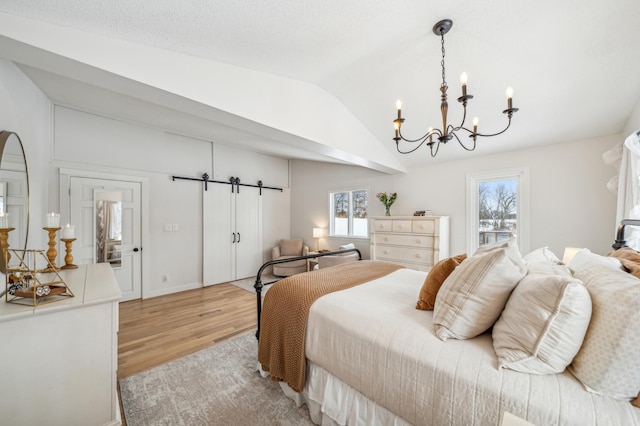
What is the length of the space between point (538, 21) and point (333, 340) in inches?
109

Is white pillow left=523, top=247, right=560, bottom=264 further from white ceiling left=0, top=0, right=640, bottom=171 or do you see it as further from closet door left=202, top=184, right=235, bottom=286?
closet door left=202, top=184, right=235, bottom=286

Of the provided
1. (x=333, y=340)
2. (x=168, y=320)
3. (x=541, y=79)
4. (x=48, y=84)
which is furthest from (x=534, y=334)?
(x=48, y=84)

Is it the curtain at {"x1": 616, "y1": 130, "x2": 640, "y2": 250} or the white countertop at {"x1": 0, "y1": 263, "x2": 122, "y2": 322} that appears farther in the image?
the curtain at {"x1": 616, "y1": 130, "x2": 640, "y2": 250}

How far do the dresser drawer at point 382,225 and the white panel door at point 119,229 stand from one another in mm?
3939

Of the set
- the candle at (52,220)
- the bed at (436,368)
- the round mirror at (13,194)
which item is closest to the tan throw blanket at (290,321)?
the bed at (436,368)

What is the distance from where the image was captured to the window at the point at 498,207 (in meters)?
3.45

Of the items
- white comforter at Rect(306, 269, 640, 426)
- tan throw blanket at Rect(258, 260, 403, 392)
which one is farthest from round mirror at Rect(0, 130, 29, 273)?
white comforter at Rect(306, 269, 640, 426)

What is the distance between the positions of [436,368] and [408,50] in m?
2.59

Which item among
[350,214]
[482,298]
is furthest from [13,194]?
[350,214]

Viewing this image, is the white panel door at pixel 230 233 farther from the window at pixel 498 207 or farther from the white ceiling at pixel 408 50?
the window at pixel 498 207

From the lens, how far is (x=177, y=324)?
3.11 metres

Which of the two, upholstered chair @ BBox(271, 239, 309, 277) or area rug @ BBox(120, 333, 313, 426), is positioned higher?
upholstered chair @ BBox(271, 239, 309, 277)

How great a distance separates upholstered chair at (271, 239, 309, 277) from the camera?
5363 millimetres

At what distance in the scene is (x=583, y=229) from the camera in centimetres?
305
